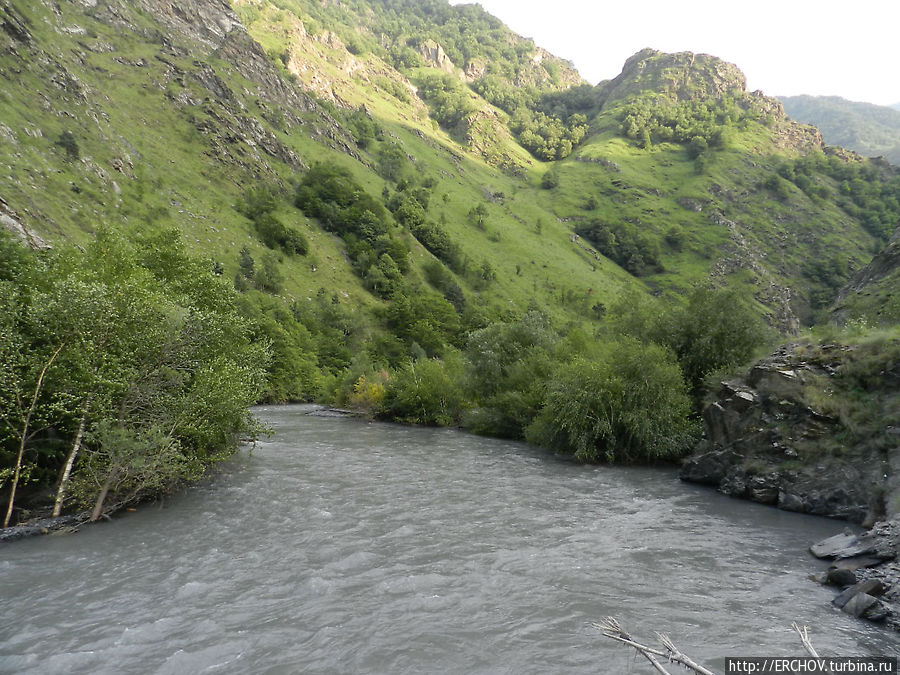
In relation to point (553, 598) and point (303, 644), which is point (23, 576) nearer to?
point (303, 644)

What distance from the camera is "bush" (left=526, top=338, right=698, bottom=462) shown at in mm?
31875

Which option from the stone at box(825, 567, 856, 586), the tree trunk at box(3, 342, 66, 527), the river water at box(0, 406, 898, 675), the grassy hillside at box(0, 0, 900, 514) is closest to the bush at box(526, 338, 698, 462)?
the grassy hillside at box(0, 0, 900, 514)

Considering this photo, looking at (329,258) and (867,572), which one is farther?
(329,258)

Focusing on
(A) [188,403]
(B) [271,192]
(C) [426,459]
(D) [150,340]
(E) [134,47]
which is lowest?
(C) [426,459]

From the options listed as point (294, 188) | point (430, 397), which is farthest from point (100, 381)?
point (294, 188)

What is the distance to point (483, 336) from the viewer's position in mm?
51344

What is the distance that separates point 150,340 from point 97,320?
6.02 feet

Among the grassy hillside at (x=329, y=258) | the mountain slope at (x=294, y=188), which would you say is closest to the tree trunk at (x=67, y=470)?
the grassy hillside at (x=329, y=258)

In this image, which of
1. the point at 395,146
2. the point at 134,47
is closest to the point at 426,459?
the point at 134,47

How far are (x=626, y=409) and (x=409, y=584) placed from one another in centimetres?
2306

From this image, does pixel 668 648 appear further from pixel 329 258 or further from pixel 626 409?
pixel 329 258

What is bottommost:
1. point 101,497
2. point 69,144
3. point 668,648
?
point 101,497

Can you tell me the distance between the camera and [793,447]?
23.1m

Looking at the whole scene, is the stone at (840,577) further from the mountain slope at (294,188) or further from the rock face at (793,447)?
the mountain slope at (294,188)
